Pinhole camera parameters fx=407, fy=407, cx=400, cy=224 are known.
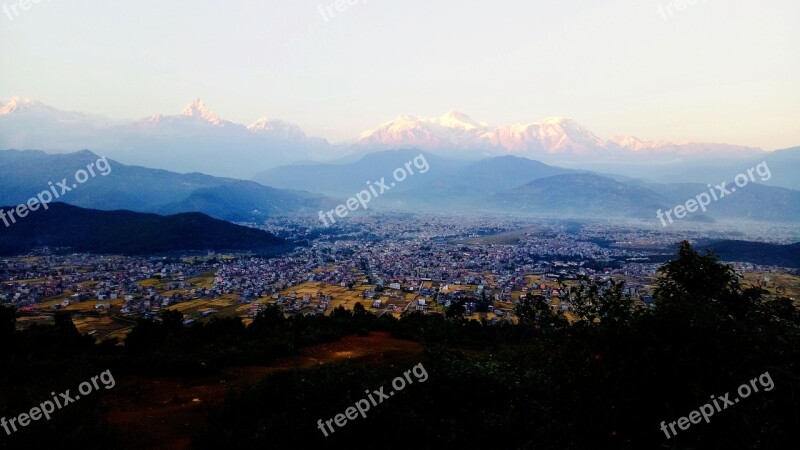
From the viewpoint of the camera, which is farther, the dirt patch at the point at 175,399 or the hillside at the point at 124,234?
the hillside at the point at 124,234

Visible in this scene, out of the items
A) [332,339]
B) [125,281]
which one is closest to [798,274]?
[332,339]

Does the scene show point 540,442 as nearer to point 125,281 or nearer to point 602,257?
point 125,281

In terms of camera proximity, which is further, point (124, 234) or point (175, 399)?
point (124, 234)

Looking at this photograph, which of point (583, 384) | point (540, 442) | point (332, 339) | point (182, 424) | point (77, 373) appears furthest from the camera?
point (332, 339)

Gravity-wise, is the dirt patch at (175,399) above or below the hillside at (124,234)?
above

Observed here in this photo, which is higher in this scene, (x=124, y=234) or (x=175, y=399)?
(x=175, y=399)

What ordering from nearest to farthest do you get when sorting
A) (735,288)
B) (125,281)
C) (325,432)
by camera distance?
(325,432), (735,288), (125,281)

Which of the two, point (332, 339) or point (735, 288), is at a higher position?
point (735, 288)

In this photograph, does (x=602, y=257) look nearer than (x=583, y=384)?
No

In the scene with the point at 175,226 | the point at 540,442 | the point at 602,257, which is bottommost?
the point at 602,257

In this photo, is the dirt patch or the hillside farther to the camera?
the hillside

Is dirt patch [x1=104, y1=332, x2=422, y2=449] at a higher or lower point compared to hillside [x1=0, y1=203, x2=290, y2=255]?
higher
